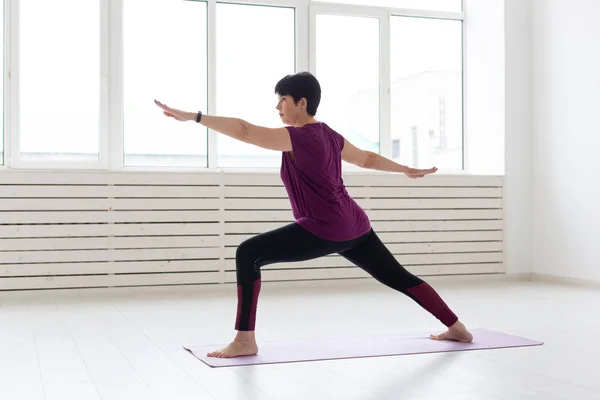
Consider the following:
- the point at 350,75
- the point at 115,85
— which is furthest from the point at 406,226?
the point at 115,85

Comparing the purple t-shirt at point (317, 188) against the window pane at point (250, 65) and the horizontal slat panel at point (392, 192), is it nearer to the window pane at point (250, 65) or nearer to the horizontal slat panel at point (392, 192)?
the horizontal slat panel at point (392, 192)

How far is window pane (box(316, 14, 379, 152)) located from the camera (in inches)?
265

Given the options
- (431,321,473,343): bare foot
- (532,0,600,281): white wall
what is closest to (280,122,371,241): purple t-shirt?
(431,321,473,343): bare foot

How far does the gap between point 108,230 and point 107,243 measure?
94mm

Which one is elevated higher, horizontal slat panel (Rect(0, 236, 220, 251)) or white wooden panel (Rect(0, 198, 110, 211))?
white wooden panel (Rect(0, 198, 110, 211))

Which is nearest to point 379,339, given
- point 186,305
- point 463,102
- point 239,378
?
point 239,378

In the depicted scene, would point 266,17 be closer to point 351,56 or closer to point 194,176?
point 351,56

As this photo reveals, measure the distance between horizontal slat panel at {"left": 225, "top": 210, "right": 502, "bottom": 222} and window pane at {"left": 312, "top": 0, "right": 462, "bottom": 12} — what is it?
74.6 inches

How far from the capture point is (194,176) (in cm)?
589

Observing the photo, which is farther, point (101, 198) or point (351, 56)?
point (351, 56)

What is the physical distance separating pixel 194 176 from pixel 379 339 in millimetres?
2690

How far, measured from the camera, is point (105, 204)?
5.68 metres

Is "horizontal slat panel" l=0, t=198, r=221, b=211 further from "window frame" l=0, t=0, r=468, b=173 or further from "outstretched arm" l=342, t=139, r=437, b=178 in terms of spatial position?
"outstretched arm" l=342, t=139, r=437, b=178

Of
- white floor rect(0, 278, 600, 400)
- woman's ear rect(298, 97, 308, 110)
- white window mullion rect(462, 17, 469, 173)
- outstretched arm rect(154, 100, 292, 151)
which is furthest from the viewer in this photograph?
white window mullion rect(462, 17, 469, 173)
